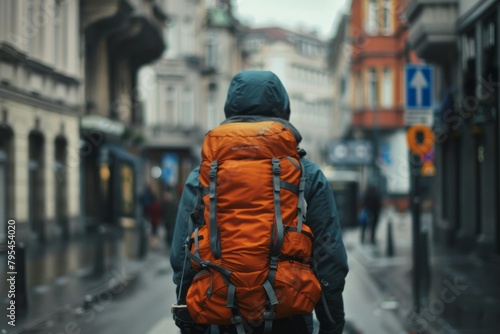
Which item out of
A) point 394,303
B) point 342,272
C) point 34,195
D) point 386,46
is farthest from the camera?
point 386,46

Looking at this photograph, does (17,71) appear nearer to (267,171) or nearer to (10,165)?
(10,165)

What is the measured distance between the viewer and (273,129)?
126 inches

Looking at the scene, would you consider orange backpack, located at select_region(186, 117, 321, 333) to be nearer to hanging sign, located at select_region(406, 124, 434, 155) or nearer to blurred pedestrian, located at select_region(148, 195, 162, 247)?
hanging sign, located at select_region(406, 124, 434, 155)

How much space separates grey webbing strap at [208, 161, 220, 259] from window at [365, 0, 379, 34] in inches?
1727

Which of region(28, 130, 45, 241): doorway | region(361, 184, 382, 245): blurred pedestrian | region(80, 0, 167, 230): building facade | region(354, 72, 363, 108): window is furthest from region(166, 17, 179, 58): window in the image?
region(361, 184, 382, 245): blurred pedestrian

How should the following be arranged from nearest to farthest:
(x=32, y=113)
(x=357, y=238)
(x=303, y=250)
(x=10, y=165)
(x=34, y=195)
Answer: (x=303, y=250) < (x=10, y=165) < (x=32, y=113) < (x=34, y=195) < (x=357, y=238)

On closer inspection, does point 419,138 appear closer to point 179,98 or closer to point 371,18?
point 371,18

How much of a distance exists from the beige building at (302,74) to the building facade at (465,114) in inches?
2992

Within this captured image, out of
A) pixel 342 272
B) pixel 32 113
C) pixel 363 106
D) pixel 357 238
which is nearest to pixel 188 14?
pixel 363 106

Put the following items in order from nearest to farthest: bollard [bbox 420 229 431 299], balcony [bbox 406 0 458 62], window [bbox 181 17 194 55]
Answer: bollard [bbox 420 229 431 299]
balcony [bbox 406 0 458 62]
window [bbox 181 17 194 55]

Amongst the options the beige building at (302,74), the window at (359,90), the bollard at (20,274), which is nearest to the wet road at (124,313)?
the bollard at (20,274)

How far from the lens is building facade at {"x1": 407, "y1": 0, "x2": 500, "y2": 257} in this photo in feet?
52.7

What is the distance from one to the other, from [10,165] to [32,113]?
2432mm

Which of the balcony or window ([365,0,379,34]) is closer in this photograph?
the balcony
